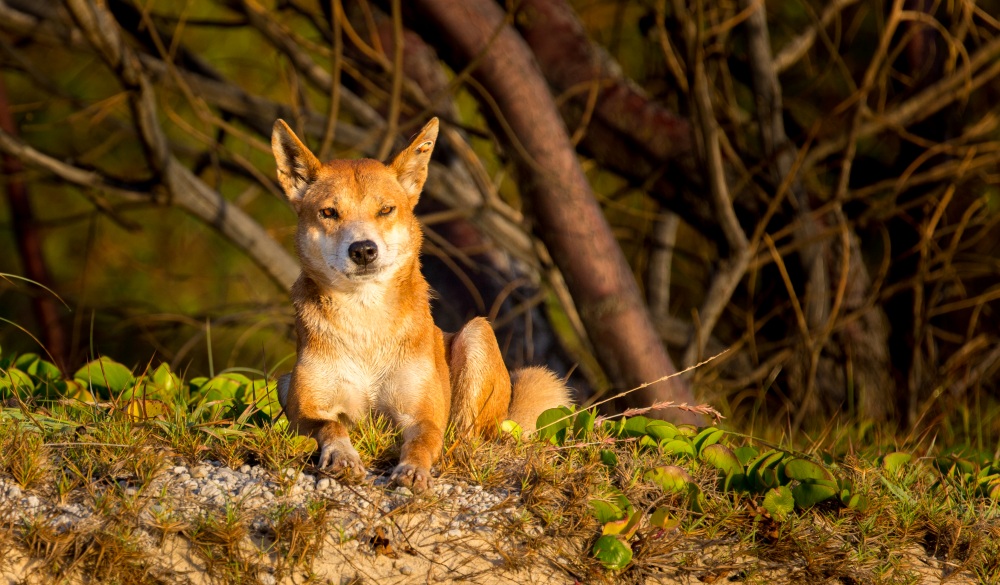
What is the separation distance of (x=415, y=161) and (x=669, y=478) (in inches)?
67.0

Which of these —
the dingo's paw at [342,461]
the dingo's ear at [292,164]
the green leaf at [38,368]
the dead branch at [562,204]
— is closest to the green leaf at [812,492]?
the dingo's paw at [342,461]

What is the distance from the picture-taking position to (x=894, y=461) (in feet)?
Answer: 14.6

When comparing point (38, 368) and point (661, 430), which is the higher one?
point (661, 430)

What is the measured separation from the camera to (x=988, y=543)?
407 centimetres

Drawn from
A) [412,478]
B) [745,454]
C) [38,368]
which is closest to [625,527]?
[412,478]

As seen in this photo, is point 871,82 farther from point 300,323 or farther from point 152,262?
point 152,262

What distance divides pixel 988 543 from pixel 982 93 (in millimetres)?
7282

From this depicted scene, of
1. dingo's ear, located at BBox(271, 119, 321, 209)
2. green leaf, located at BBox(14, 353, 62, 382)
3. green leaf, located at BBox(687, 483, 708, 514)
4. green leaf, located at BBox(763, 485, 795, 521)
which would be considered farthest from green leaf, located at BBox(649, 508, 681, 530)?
green leaf, located at BBox(14, 353, 62, 382)

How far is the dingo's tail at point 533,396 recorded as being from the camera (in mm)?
4827

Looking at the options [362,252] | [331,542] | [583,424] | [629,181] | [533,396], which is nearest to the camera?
[331,542]

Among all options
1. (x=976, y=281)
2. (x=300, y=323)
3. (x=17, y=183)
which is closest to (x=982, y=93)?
(x=976, y=281)

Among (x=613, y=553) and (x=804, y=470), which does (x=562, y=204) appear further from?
(x=613, y=553)

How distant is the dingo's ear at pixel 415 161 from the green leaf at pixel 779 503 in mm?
1887

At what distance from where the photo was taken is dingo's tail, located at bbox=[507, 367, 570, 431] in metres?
4.83
